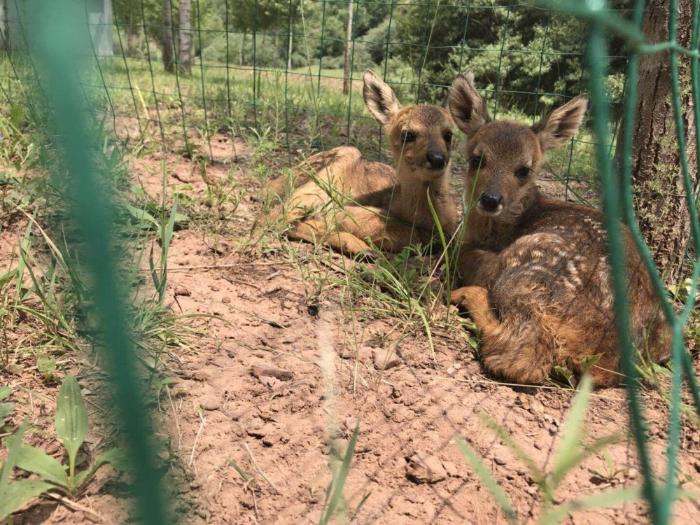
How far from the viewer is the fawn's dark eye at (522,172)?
15.4 ft

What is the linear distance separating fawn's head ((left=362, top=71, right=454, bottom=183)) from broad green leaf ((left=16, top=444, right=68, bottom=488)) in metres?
3.66

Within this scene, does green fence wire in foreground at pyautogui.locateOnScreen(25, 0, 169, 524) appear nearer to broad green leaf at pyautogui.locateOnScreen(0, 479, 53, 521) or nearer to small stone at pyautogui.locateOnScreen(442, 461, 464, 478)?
broad green leaf at pyautogui.locateOnScreen(0, 479, 53, 521)

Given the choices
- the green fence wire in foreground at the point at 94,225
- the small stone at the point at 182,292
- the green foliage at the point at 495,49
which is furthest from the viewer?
the green foliage at the point at 495,49

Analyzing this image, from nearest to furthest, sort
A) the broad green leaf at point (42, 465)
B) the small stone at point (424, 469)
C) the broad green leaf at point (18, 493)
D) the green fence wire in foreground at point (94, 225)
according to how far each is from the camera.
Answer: the green fence wire in foreground at point (94, 225)
the broad green leaf at point (18, 493)
the broad green leaf at point (42, 465)
the small stone at point (424, 469)

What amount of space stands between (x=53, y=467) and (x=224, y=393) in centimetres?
85

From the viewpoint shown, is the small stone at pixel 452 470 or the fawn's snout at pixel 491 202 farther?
the fawn's snout at pixel 491 202

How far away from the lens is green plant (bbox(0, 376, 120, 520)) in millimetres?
2047

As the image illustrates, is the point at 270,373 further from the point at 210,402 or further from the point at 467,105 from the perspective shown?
the point at 467,105

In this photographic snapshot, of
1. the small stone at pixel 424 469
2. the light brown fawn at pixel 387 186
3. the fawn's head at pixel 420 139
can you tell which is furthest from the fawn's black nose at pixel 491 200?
the small stone at pixel 424 469

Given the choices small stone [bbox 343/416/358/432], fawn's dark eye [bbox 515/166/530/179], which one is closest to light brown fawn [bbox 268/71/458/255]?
fawn's dark eye [bbox 515/166/530/179]

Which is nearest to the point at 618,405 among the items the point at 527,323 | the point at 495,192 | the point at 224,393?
the point at 527,323

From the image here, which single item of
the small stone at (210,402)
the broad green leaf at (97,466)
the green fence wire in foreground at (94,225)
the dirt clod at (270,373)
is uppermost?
the green fence wire in foreground at (94,225)

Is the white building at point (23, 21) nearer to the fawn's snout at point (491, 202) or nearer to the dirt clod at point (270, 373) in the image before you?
the dirt clod at point (270, 373)

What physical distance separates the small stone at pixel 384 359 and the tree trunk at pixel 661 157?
7.40 feet
